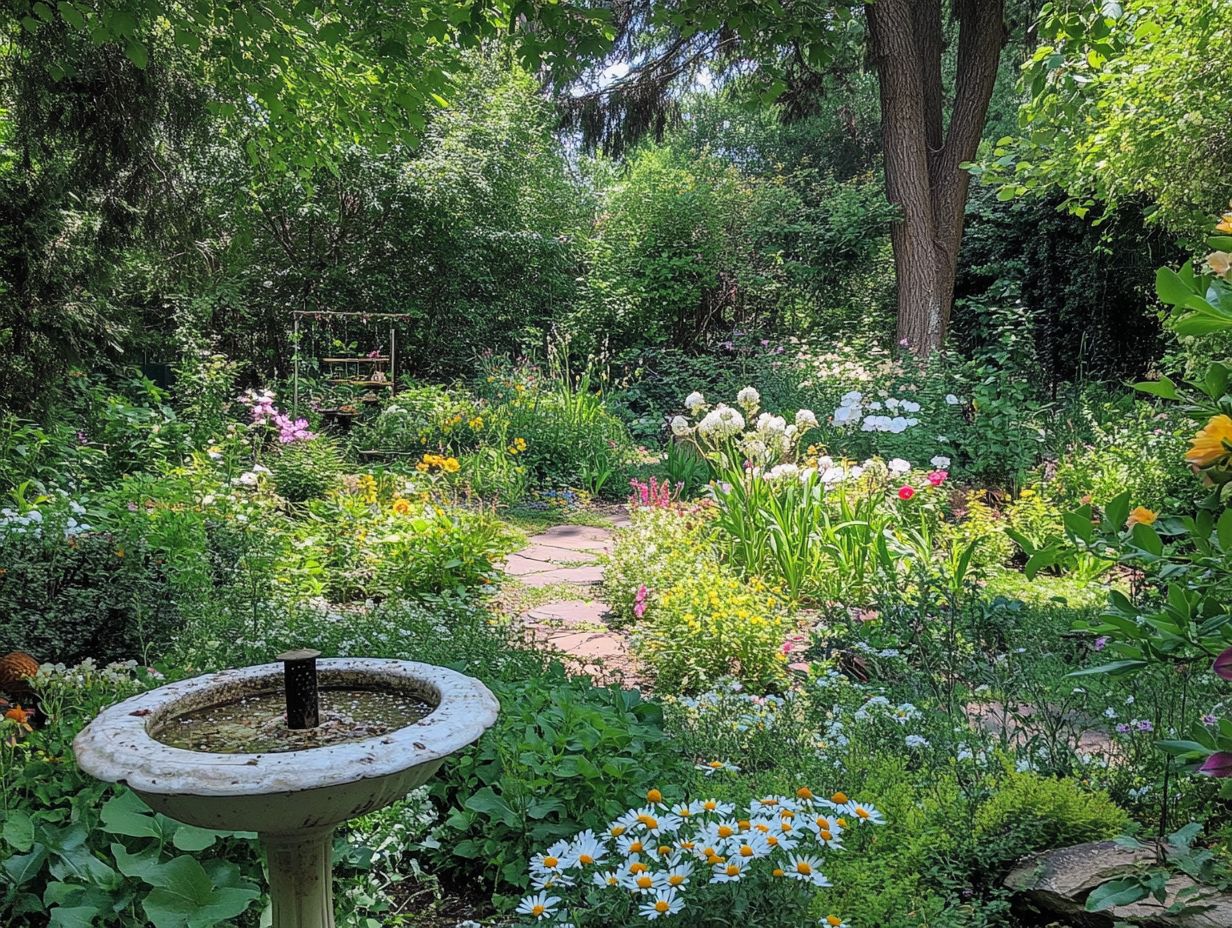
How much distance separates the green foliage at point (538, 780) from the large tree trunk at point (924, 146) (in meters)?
6.25

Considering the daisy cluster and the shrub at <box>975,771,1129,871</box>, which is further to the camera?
the shrub at <box>975,771,1129,871</box>

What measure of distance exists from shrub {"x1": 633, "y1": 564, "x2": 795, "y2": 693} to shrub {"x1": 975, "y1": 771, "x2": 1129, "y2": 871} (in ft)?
4.29

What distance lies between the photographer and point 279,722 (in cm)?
161

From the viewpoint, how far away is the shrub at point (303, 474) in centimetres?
571

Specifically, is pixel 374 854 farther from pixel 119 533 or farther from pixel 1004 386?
pixel 1004 386

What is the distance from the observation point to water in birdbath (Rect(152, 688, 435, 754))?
1.49 metres

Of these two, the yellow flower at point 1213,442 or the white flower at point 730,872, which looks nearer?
the yellow flower at point 1213,442

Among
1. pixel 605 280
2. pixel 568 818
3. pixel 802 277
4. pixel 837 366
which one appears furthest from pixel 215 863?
pixel 605 280

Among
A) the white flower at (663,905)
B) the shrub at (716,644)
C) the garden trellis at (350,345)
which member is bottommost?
the shrub at (716,644)

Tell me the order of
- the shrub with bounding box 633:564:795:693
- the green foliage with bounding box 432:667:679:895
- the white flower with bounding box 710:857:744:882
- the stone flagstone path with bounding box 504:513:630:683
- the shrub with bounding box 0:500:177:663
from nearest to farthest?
the white flower with bounding box 710:857:744:882 < the green foliage with bounding box 432:667:679:895 < the shrub with bounding box 0:500:177:663 < the shrub with bounding box 633:564:795:693 < the stone flagstone path with bounding box 504:513:630:683

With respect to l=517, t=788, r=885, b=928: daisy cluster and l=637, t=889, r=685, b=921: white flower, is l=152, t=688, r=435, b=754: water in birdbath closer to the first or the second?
l=517, t=788, r=885, b=928: daisy cluster

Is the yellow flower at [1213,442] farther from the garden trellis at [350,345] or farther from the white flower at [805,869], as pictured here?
the garden trellis at [350,345]

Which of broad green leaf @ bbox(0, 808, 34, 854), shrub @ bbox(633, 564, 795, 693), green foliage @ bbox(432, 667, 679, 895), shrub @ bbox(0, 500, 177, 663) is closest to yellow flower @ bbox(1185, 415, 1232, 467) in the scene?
green foliage @ bbox(432, 667, 679, 895)

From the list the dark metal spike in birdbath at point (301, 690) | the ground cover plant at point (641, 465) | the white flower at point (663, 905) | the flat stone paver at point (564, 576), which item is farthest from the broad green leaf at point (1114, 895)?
the flat stone paver at point (564, 576)
